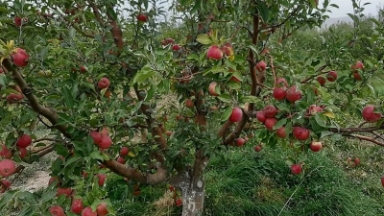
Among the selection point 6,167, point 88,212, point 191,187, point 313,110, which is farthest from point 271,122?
point 191,187

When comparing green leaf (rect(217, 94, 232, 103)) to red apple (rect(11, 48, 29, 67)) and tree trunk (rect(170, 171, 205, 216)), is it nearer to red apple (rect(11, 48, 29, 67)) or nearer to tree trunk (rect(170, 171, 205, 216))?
red apple (rect(11, 48, 29, 67))

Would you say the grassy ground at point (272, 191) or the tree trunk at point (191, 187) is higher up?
the tree trunk at point (191, 187)

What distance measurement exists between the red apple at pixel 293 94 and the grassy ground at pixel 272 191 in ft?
4.81

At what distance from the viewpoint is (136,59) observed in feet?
6.69

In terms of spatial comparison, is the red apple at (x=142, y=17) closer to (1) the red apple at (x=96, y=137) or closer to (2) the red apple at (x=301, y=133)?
(1) the red apple at (x=96, y=137)

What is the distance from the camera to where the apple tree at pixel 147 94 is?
1.30 m

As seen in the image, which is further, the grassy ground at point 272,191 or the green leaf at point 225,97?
the grassy ground at point 272,191

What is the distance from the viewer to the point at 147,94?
4.30 ft

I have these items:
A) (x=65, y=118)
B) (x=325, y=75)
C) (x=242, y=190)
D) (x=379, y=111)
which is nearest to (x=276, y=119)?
(x=379, y=111)

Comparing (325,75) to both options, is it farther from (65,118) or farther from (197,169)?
(65,118)

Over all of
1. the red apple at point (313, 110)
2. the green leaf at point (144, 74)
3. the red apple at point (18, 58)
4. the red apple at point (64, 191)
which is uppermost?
the red apple at point (18, 58)

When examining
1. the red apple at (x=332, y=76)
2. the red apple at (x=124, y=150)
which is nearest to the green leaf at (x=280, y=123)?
the red apple at (x=332, y=76)

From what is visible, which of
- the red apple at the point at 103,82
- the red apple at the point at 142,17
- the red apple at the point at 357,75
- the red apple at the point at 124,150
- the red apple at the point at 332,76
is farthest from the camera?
the red apple at the point at 142,17

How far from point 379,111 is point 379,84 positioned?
0.54ft
